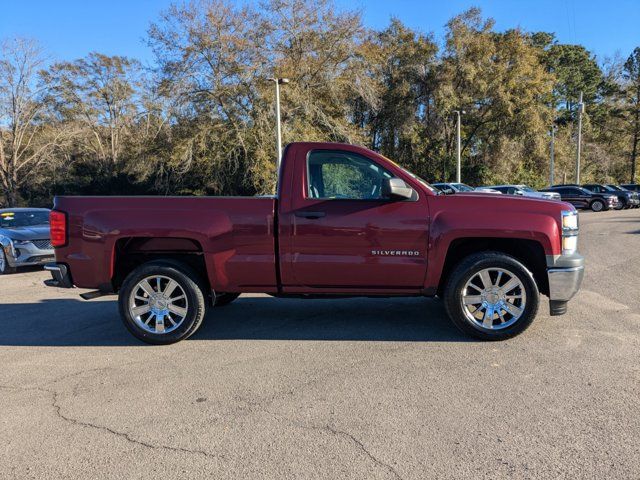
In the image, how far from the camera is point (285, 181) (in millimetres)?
4957

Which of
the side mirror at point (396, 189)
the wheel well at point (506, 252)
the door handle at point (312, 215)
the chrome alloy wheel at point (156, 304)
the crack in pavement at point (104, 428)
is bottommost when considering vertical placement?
the crack in pavement at point (104, 428)

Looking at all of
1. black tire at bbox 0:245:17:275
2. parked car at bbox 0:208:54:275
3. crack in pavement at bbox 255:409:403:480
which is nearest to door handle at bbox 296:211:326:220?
crack in pavement at bbox 255:409:403:480

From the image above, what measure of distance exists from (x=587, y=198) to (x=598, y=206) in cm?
76

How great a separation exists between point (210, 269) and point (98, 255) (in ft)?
3.83

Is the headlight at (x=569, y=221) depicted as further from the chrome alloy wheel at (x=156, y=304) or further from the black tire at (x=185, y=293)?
the chrome alloy wheel at (x=156, y=304)

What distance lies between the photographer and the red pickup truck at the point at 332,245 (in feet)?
15.7

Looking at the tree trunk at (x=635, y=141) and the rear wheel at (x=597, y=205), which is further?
the tree trunk at (x=635, y=141)

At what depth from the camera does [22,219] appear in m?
12.0

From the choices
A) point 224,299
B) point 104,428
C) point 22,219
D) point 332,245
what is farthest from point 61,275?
point 22,219

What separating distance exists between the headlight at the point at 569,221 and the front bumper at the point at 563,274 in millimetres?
283

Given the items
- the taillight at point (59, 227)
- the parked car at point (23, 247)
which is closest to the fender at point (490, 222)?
the taillight at point (59, 227)

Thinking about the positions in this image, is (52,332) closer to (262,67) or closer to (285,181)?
(285,181)

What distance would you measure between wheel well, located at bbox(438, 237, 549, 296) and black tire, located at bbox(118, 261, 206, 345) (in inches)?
99.7

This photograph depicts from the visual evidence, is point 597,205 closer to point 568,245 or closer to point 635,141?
point 568,245
